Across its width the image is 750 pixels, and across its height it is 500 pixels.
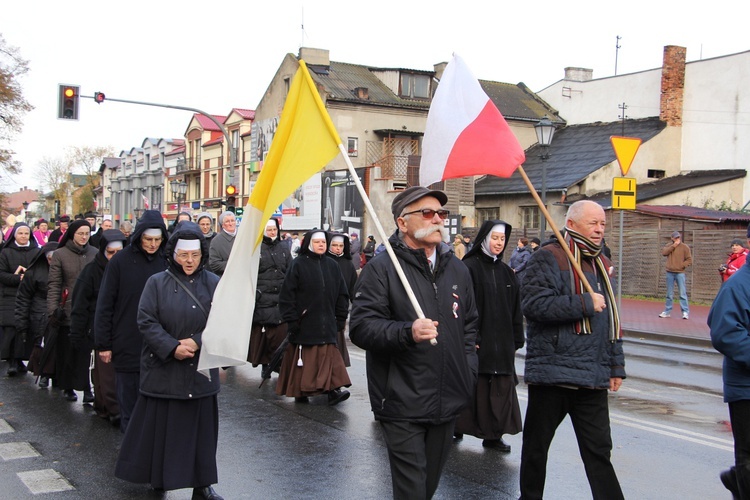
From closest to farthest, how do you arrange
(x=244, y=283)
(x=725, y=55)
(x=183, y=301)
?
(x=244, y=283), (x=183, y=301), (x=725, y=55)

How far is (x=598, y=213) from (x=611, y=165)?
101ft

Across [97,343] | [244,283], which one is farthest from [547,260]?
[97,343]

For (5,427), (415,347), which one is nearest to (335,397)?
(5,427)

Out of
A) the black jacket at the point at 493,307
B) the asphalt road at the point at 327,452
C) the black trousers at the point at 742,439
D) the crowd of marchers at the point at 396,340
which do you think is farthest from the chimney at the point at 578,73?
the black trousers at the point at 742,439

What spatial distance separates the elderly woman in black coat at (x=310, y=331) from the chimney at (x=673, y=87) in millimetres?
30478

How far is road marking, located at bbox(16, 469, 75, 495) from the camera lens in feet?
20.1

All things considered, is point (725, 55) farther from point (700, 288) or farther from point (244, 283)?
point (244, 283)

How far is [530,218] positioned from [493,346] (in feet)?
96.5

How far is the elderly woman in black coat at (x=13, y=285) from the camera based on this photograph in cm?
1127

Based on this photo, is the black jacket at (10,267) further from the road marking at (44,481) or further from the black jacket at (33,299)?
the road marking at (44,481)

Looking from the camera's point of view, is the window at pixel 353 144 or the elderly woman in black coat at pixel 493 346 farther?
the window at pixel 353 144

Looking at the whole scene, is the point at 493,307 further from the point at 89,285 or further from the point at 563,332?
the point at 89,285

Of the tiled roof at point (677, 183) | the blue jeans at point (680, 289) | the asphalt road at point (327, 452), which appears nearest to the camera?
the asphalt road at point (327, 452)

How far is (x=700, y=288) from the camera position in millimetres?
24078
